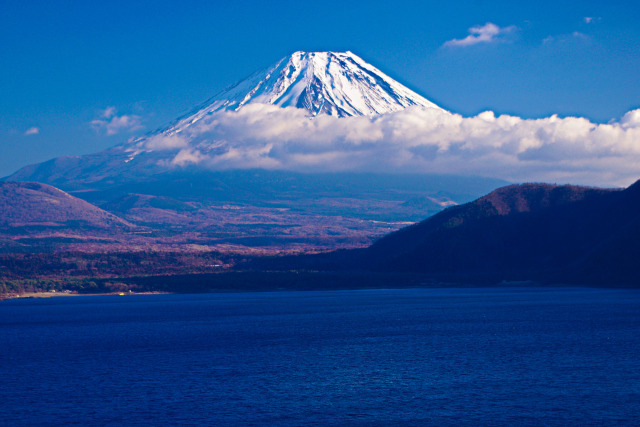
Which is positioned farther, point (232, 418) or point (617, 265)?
point (617, 265)

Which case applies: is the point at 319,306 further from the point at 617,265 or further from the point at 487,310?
the point at 617,265

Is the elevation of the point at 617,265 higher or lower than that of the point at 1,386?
higher

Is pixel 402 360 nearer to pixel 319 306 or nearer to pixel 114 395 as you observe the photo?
pixel 114 395

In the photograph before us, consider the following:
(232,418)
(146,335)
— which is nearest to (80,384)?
(232,418)

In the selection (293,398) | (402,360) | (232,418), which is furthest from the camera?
(402,360)

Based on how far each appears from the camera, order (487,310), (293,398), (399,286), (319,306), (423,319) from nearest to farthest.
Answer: (293,398) → (423,319) → (487,310) → (319,306) → (399,286)

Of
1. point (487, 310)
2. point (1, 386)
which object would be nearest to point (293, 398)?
point (1, 386)
